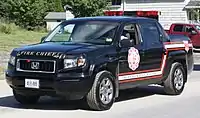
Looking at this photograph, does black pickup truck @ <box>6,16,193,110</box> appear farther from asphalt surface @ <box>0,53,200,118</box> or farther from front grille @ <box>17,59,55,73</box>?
asphalt surface @ <box>0,53,200,118</box>

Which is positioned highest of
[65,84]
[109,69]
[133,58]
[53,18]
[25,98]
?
[133,58]

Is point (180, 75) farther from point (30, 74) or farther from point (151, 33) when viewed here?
point (30, 74)

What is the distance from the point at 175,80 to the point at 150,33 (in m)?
1.38

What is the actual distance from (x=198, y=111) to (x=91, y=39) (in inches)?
97.9

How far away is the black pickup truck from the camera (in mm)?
8898

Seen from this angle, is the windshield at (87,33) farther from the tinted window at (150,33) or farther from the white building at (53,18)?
the white building at (53,18)

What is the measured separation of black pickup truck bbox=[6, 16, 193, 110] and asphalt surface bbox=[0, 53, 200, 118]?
0.25 metres

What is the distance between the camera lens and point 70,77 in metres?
8.84

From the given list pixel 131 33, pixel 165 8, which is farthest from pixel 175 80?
pixel 165 8

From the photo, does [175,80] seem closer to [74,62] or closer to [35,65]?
[74,62]

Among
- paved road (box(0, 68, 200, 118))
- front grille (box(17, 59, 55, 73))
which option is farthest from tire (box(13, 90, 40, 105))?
front grille (box(17, 59, 55, 73))

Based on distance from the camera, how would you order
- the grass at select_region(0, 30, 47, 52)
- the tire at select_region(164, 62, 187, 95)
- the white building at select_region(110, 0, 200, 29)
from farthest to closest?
the white building at select_region(110, 0, 200, 29) < the grass at select_region(0, 30, 47, 52) < the tire at select_region(164, 62, 187, 95)

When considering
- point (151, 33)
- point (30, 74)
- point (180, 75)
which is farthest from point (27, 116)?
point (180, 75)

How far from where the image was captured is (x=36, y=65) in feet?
29.8
